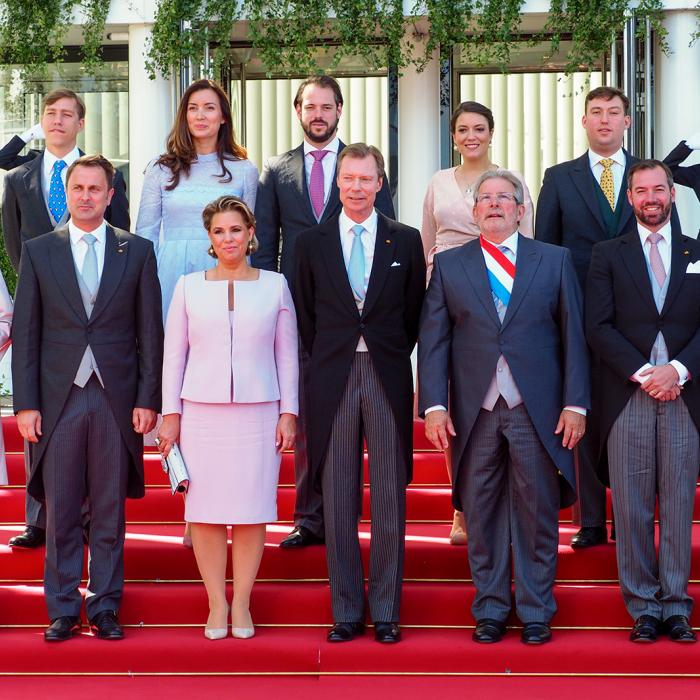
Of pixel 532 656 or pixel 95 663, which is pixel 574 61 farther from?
pixel 95 663

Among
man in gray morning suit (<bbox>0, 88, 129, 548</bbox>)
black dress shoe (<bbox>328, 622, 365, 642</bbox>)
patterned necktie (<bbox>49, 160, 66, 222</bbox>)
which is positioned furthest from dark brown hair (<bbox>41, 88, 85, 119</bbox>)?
black dress shoe (<bbox>328, 622, 365, 642</bbox>)

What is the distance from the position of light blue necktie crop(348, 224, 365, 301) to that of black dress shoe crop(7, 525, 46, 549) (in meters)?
1.74

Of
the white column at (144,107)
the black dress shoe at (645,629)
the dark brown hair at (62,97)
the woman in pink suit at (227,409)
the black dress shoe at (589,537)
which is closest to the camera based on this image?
the black dress shoe at (645,629)

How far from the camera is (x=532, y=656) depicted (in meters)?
4.53

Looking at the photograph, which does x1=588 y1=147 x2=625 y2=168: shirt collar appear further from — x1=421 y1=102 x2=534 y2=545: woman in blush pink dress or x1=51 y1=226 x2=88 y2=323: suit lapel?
x1=51 y1=226 x2=88 y2=323: suit lapel

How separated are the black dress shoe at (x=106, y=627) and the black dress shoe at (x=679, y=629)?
205 cm

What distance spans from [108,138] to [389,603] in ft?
17.2

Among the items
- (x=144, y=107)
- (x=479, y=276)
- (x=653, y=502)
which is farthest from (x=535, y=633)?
(x=144, y=107)

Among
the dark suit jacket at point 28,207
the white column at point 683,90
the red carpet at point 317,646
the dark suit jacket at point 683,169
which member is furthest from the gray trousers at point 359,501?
the white column at point 683,90

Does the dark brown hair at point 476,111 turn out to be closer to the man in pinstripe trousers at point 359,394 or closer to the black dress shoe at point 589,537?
the man in pinstripe trousers at point 359,394

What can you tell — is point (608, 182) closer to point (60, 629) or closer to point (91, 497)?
point (91, 497)

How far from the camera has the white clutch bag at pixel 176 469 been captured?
4.61 m

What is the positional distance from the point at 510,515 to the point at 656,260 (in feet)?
3.71

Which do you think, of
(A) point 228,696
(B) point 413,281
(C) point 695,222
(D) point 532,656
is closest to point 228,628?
(A) point 228,696
